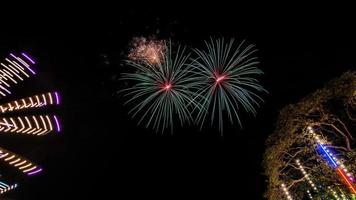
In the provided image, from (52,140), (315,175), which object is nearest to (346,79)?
(315,175)

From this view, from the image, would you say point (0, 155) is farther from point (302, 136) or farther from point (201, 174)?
point (201, 174)

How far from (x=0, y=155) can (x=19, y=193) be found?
3.42 feet

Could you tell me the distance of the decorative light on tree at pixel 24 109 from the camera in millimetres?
8648

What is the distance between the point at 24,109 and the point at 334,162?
7.53m

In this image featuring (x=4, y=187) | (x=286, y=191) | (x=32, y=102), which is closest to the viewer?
(x=4, y=187)

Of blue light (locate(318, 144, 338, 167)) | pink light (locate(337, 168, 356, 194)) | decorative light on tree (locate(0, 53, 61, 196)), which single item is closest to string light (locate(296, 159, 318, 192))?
blue light (locate(318, 144, 338, 167))

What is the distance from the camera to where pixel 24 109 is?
9.70m

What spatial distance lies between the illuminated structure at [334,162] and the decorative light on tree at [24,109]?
641cm

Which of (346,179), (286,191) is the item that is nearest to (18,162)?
(286,191)

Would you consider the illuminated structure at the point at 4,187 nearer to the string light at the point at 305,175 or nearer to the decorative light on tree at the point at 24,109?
the decorative light on tree at the point at 24,109

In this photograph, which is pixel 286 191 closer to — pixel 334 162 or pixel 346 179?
pixel 334 162

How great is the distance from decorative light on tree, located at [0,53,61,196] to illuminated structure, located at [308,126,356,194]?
6412mm

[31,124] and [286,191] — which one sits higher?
[31,124]

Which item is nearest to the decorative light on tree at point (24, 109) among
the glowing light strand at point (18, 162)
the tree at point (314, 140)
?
the glowing light strand at point (18, 162)
